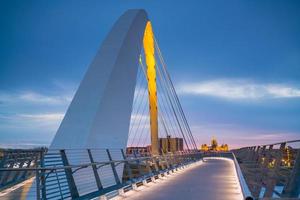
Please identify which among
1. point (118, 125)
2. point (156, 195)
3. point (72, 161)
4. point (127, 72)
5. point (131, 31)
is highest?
point (131, 31)

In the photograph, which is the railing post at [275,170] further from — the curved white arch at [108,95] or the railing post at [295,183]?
the curved white arch at [108,95]

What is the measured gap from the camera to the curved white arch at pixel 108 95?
16828mm

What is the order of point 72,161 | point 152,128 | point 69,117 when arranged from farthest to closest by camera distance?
point 152,128
point 69,117
point 72,161

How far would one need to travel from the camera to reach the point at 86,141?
52.3 ft

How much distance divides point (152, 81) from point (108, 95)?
12143mm

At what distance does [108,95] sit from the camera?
18828mm

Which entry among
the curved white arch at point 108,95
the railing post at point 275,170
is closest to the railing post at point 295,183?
the railing post at point 275,170

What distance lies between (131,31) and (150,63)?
8878 mm

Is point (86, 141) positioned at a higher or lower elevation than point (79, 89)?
lower

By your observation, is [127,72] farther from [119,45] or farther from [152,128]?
[152,128]

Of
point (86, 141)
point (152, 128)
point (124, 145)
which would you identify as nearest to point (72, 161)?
point (86, 141)

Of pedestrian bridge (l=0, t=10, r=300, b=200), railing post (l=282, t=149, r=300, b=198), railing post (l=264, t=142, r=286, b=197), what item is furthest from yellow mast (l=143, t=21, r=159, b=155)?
railing post (l=282, t=149, r=300, b=198)

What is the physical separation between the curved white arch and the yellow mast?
21.9 feet

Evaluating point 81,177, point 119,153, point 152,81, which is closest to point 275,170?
point 81,177
